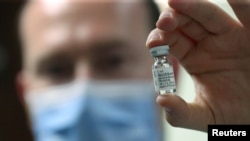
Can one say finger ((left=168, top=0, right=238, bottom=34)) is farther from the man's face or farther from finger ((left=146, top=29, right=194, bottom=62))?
the man's face

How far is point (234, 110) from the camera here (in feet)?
2.73

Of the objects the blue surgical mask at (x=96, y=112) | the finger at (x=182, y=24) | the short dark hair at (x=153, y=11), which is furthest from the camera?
the short dark hair at (x=153, y=11)

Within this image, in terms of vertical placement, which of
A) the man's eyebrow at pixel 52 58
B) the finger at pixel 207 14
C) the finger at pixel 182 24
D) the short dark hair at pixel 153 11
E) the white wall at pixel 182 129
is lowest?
the white wall at pixel 182 129

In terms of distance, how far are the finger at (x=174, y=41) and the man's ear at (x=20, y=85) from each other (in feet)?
1.29

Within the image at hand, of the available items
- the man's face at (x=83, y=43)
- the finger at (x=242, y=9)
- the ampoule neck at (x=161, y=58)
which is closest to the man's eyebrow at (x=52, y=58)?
the man's face at (x=83, y=43)

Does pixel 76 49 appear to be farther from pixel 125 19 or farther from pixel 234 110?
pixel 234 110

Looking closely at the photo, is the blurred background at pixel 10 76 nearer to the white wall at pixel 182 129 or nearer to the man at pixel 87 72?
the man at pixel 87 72

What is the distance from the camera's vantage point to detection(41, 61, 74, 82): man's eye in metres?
0.90

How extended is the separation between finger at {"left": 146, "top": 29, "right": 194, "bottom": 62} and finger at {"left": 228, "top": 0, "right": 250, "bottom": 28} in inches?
4.8

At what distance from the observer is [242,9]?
2.53ft

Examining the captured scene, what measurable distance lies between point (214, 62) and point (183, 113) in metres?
0.15

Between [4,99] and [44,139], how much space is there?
174 mm

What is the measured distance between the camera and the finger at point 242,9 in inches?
30.2

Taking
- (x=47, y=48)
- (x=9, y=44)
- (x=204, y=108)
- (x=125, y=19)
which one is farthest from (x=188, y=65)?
(x=9, y=44)
